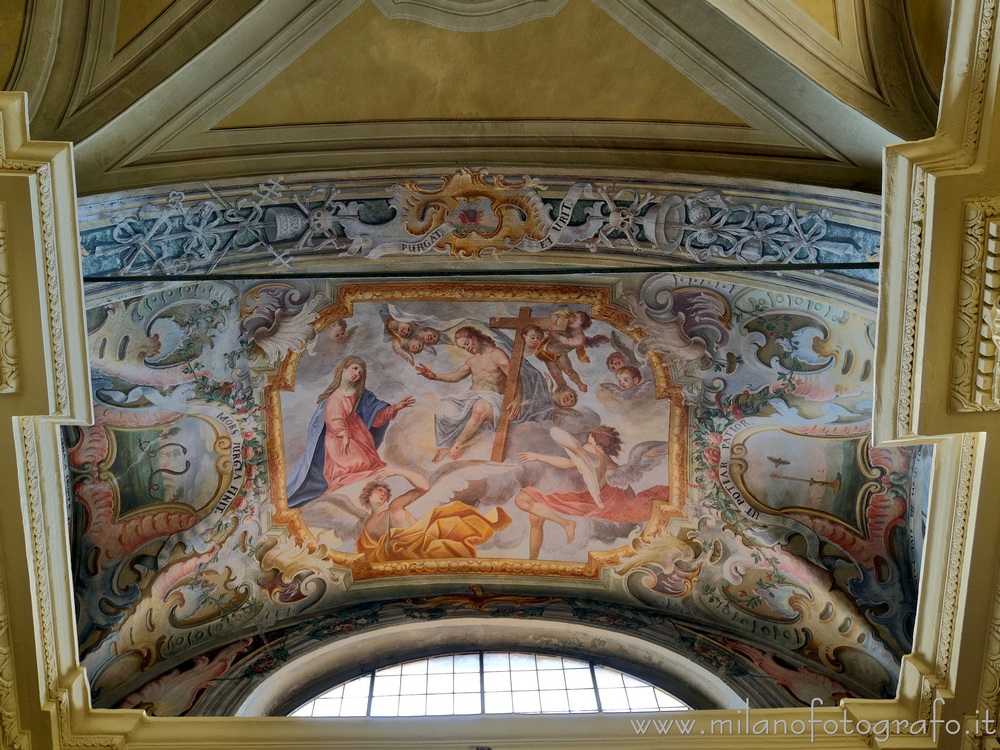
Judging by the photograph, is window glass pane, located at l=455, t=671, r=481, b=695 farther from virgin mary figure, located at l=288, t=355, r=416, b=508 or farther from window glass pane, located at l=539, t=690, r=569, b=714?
virgin mary figure, located at l=288, t=355, r=416, b=508

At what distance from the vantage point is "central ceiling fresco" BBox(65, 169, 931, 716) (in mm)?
6789

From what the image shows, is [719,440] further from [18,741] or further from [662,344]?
[18,741]

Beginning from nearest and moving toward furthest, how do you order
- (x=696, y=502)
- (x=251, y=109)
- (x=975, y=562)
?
(x=975, y=562), (x=251, y=109), (x=696, y=502)

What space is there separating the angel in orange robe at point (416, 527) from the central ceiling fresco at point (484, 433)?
0.03 meters

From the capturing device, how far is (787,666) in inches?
310

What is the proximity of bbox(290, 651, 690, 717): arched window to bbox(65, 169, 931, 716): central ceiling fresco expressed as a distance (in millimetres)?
455

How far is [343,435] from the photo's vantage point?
8.00m

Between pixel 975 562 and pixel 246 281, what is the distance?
18.3 ft

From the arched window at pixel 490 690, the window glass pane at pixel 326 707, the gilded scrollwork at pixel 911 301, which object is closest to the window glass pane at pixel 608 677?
the arched window at pixel 490 690

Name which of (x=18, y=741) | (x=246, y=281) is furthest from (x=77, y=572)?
(x=246, y=281)

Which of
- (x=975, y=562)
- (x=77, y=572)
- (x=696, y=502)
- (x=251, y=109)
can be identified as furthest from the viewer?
(x=696, y=502)

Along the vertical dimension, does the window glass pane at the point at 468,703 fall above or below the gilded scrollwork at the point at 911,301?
below

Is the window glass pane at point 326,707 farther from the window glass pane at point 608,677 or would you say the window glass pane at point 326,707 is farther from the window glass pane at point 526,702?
the window glass pane at point 608,677

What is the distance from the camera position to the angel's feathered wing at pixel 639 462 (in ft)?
26.4
